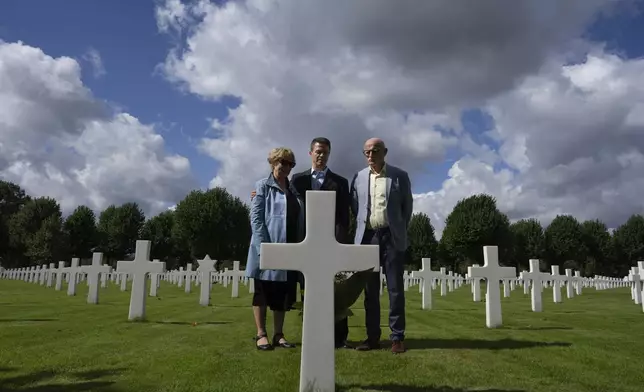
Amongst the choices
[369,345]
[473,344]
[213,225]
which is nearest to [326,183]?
[369,345]

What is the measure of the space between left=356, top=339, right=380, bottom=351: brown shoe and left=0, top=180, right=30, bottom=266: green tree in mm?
54342

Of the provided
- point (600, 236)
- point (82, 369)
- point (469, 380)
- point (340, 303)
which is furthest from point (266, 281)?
point (600, 236)

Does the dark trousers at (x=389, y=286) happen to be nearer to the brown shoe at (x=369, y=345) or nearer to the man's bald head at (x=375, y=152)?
the brown shoe at (x=369, y=345)

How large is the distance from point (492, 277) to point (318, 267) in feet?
17.6

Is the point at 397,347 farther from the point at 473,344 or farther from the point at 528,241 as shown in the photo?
the point at 528,241

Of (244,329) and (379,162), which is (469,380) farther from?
(244,329)

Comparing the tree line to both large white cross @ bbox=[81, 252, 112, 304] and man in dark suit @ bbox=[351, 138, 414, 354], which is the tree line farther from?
man in dark suit @ bbox=[351, 138, 414, 354]

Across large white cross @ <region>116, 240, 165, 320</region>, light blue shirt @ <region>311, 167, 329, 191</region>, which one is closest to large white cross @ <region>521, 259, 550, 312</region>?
large white cross @ <region>116, 240, 165, 320</region>

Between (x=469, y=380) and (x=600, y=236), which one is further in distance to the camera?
(x=600, y=236)

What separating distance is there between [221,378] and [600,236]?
6941cm

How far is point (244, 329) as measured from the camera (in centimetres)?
695

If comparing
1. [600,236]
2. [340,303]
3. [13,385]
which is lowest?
[13,385]

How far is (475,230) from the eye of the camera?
48.2 metres

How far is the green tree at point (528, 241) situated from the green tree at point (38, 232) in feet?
163
